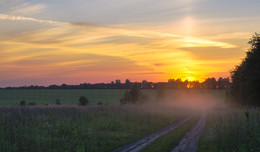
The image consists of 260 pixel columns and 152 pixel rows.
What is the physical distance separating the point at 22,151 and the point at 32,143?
43.5 inches

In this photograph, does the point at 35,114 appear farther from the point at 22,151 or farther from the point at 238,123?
A: the point at 238,123

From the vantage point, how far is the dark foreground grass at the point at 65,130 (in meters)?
16.9

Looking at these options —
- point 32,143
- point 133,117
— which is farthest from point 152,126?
point 32,143

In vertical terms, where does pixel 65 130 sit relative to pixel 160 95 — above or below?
below

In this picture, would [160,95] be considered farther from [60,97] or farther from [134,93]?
[60,97]

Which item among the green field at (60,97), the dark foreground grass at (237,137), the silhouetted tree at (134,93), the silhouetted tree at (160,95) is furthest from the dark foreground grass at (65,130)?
the silhouetted tree at (160,95)

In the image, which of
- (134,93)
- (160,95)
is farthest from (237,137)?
(160,95)

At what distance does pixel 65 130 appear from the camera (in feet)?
70.8

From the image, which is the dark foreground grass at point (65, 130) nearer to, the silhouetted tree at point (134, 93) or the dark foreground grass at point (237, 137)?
the dark foreground grass at point (237, 137)

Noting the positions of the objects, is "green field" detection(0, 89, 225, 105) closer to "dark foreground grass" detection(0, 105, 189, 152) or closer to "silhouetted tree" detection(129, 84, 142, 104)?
"silhouetted tree" detection(129, 84, 142, 104)

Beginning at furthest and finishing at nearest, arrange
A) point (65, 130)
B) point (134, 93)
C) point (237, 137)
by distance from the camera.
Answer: point (134, 93) → point (65, 130) → point (237, 137)

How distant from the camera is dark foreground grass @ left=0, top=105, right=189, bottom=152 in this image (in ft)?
55.5

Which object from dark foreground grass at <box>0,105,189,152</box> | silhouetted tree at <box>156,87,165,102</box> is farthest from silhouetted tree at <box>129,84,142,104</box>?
silhouetted tree at <box>156,87,165,102</box>

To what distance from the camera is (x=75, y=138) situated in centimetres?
2048
